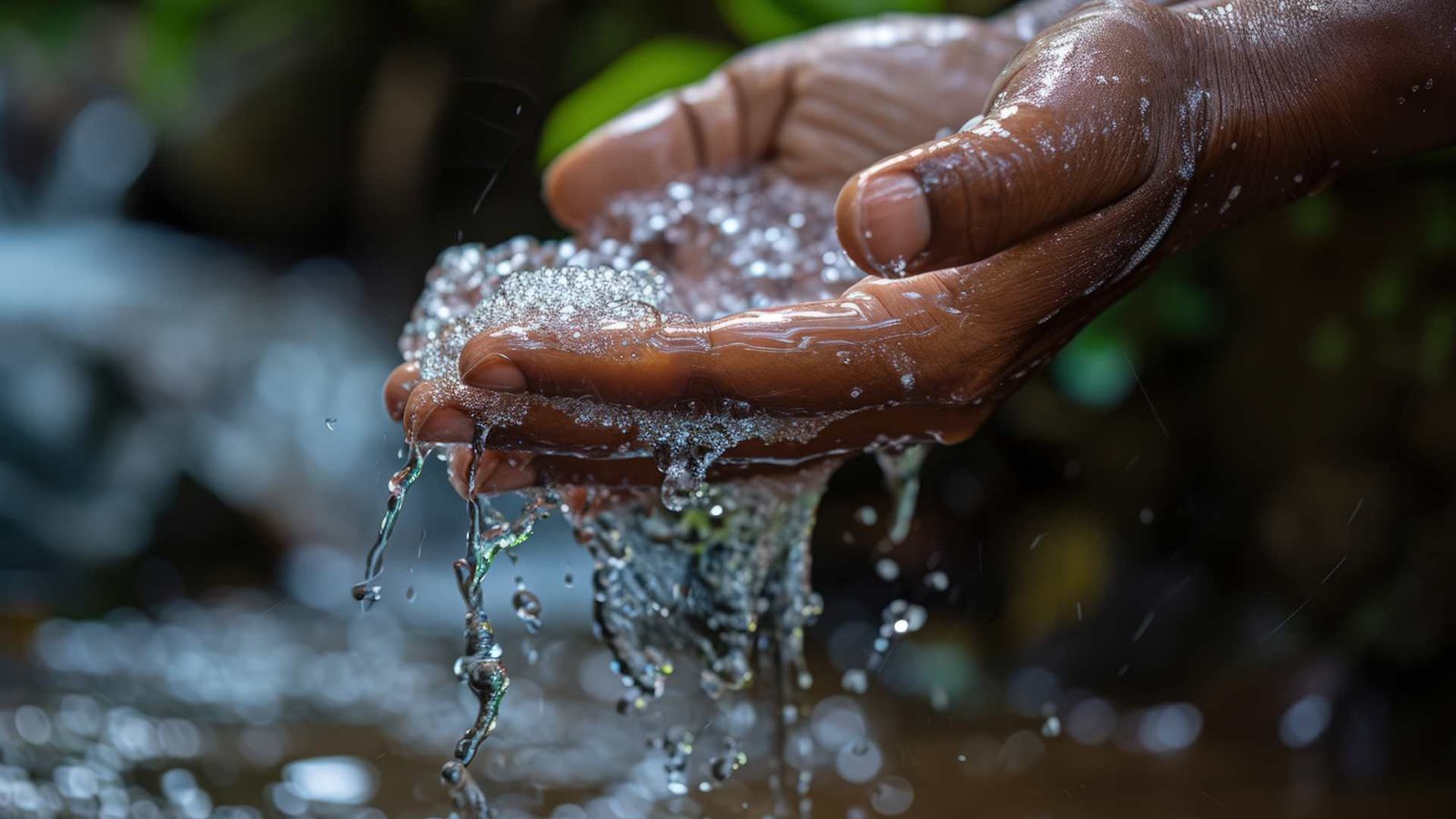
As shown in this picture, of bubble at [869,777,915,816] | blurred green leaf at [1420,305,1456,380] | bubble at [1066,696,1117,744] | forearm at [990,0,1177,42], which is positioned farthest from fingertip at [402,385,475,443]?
blurred green leaf at [1420,305,1456,380]

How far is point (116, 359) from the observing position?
2502 millimetres

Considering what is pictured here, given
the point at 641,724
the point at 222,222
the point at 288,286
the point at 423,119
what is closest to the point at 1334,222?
the point at 641,724

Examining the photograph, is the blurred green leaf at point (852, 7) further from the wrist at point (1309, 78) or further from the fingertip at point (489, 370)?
the fingertip at point (489, 370)

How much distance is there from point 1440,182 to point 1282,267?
0.82ft

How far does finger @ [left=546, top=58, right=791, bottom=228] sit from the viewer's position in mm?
1396

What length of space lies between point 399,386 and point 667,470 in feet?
0.87

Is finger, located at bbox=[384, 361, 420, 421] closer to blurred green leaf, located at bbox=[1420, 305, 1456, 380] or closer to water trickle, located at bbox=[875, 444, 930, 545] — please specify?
water trickle, located at bbox=[875, 444, 930, 545]

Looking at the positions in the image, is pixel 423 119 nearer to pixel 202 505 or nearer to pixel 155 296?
pixel 155 296

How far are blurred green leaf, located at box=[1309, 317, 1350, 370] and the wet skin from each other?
869 mm

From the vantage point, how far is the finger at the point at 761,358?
2.52 ft

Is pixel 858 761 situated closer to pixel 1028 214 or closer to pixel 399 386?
pixel 399 386

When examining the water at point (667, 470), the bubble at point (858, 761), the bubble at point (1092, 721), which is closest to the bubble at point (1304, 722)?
the bubble at point (1092, 721)

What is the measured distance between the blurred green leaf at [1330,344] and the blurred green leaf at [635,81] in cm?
116

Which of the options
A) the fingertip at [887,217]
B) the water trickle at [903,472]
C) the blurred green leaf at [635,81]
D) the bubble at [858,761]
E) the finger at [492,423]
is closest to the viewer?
the fingertip at [887,217]
